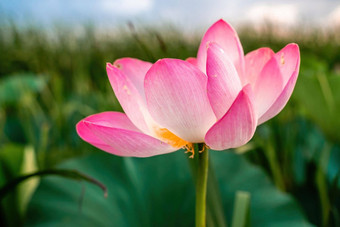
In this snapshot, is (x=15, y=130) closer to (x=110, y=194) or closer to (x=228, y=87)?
(x=110, y=194)

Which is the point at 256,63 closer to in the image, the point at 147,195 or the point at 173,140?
the point at 173,140

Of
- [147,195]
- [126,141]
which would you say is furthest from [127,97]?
[147,195]

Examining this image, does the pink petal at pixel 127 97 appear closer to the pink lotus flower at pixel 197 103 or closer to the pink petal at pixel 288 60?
the pink lotus flower at pixel 197 103

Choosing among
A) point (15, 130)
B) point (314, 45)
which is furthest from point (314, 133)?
point (314, 45)

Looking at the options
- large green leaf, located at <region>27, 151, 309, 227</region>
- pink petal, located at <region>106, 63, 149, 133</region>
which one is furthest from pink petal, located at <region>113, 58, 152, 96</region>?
large green leaf, located at <region>27, 151, 309, 227</region>

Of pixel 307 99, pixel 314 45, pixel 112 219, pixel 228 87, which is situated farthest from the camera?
pixel 314 45
